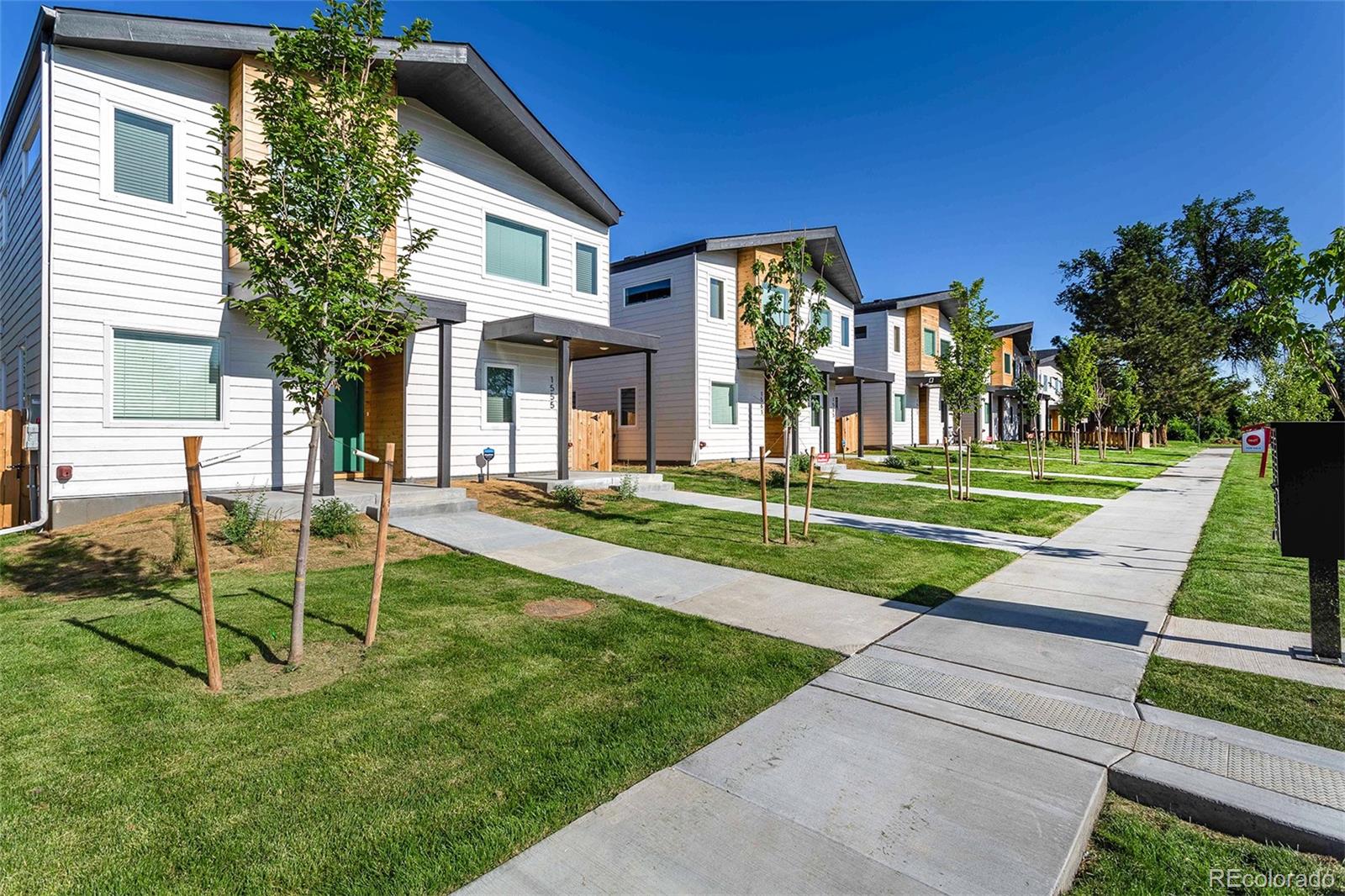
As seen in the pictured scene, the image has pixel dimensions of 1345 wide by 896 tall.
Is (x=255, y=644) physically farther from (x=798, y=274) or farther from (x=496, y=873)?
(x=798, y=274)

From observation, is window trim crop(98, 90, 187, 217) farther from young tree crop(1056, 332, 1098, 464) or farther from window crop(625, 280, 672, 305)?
young tree crop(1056, 332, 1098, 464)

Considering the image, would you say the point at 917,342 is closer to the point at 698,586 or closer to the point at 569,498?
the point at 569,498

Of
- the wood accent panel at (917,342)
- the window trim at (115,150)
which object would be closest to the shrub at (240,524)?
the window trim at (115,150)

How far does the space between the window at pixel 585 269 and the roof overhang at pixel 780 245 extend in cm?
407

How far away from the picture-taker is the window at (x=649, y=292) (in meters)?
20.0

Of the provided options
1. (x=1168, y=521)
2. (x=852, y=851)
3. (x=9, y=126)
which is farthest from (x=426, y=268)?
(x=1168, y=521)

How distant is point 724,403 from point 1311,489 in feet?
53.6

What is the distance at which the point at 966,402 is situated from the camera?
1476 centimetres

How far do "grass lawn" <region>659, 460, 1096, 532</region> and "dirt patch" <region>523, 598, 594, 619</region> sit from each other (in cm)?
579

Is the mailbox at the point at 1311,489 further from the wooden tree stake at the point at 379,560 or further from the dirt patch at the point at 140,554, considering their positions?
the dirt patch at the point at 140,554

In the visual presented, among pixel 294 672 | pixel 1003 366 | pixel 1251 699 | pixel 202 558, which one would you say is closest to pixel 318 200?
pixel 202 558

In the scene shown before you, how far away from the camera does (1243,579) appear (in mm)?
7137

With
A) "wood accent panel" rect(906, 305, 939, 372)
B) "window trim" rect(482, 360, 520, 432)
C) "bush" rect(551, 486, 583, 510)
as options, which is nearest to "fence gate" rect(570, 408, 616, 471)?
"window trim" rect(482, 360, 520, 432)

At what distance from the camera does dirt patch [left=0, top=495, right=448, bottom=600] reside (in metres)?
6.70
